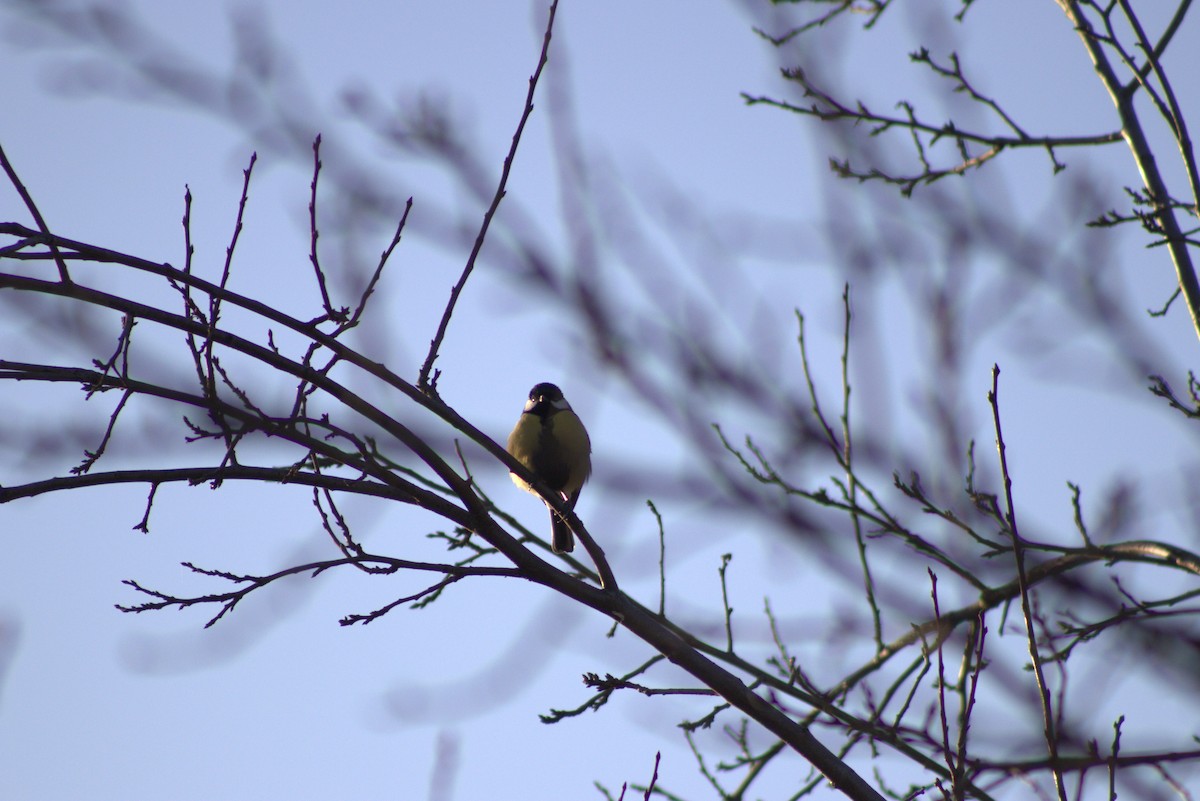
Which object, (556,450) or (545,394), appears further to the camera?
(545,394)

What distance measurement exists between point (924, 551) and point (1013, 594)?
2.19ft

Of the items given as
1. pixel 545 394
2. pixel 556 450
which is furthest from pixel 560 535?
pixel 545 394

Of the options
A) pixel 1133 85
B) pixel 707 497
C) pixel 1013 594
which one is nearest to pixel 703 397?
pixel 707 497

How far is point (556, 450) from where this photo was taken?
579cm

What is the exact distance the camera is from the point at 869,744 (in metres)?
3.21

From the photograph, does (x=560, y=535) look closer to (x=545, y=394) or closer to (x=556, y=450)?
(x=556, y=450)

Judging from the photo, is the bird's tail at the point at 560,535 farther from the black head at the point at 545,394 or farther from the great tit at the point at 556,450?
the black head at the point at 545,394

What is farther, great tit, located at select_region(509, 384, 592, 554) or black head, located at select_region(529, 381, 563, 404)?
black head, located at select_region(529, 381, 563, 404)

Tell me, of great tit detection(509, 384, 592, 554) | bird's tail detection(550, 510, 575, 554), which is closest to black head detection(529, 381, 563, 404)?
great tit detection(509, 384, 592, 554)

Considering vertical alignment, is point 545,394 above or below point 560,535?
above

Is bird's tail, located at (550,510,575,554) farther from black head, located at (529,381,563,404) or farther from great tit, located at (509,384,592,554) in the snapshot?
black head, located at (529,381,563,404)

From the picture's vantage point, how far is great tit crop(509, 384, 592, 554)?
5785 mm

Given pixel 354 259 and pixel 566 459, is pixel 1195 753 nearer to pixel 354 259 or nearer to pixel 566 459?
pixel 354 259

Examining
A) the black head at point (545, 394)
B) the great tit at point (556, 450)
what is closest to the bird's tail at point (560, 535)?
the great tit at point (556, 450)
